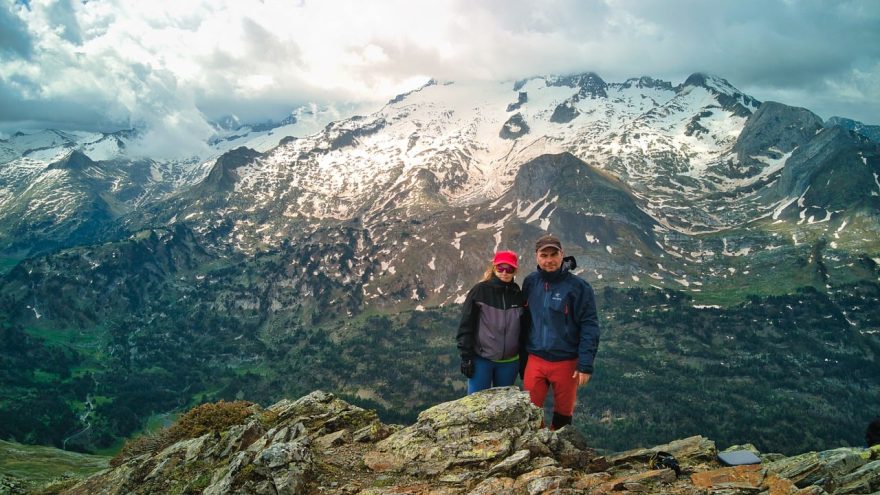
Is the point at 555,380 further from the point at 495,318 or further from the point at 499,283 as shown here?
the point at 499,283

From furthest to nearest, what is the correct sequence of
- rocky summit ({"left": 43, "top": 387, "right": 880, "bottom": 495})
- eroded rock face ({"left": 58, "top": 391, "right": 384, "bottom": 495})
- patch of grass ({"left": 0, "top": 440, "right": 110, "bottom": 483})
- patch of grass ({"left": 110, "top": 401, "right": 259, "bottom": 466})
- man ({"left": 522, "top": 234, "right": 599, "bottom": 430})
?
patch of grass ({"left": 0, "top": 440, "right": 110, "bottom": 483})
patch of grass ({"left": 110, "top": 401, "right": 259, "bottom": 466})
man ({"left": 522, "top": 234, "right": 599, "bottom": 430})
eroded rock face ({"left": 58, "top": 391, "right": 384, "bottom": 495})
rocky summit ({"left": 43, "top": 387, "right": 880, "bottom": 495})

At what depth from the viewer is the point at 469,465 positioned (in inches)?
591

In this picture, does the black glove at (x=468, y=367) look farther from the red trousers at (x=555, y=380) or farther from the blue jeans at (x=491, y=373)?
the red trousers at (x=555, y=380)

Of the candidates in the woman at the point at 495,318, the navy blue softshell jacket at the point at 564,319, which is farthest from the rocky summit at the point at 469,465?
the navy blue softshell jacket at the point at 564,319

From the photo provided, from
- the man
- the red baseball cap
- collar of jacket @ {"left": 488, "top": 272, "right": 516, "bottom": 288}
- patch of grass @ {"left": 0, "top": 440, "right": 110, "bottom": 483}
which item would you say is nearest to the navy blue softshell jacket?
the man

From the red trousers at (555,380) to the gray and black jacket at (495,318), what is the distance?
0.93 meters

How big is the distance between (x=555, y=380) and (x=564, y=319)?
7.29 feet

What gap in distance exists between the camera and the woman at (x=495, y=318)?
→ 1620 cm

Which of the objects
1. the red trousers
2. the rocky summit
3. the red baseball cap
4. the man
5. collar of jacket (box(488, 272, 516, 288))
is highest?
the red baseball cap

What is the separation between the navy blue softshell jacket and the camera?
1562cm

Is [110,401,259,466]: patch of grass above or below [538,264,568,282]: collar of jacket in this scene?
below

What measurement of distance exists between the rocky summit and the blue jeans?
43 cm

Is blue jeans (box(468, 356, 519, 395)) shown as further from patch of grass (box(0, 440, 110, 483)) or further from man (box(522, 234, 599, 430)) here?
patch of grass (box(0, 440, 110, 483))

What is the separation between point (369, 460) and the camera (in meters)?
16.8
